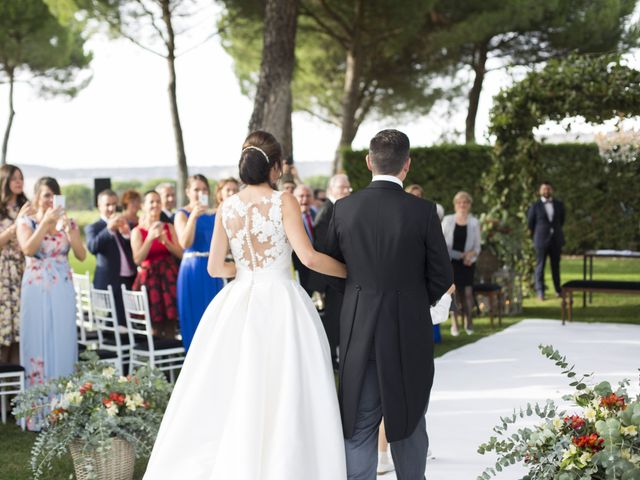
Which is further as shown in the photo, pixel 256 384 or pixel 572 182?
pixel 572 182

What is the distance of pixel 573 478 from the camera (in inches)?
124

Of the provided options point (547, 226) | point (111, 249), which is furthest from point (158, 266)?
point (547, 226)

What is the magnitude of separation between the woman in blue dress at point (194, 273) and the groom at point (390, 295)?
325 cm

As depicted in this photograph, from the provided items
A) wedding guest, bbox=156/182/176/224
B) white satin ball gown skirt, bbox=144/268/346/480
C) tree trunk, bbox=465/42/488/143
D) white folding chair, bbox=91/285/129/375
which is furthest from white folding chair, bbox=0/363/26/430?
tree trunk, bbox=465/42/488/143

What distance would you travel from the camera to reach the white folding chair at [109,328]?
273 inches

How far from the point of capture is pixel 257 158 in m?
4.09

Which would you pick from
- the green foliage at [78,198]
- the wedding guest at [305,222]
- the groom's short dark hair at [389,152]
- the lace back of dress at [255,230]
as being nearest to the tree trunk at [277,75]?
the wedding guest at [305,222]

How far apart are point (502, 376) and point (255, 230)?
4161 mm

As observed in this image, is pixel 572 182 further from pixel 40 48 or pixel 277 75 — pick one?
pixel 40 48

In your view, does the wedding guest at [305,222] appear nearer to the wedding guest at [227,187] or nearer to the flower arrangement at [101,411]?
the wedding guest at [227,187]

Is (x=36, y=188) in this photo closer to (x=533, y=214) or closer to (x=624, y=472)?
(x=624, y=472)

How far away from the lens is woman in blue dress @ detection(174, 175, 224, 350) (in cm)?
686

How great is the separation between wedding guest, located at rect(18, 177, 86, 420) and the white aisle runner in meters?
2.62

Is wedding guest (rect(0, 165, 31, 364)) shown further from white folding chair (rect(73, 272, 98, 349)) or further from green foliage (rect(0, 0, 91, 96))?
green foliage (rect(0, 0, 91, 96))
